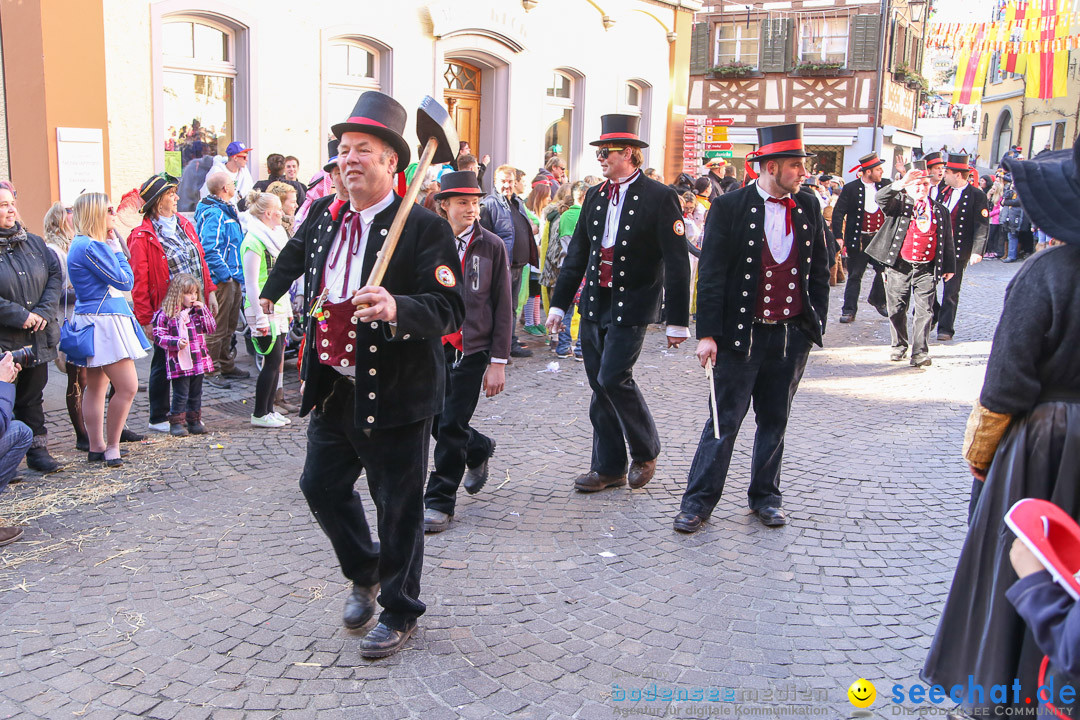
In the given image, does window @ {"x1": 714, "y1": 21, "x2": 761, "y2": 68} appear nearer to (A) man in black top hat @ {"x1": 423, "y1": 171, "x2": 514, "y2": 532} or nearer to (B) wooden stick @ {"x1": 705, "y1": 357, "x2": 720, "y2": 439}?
(A) man in black top hat @ {"x1": 423, "y1": 171, "x2": 514, "y2": 532}

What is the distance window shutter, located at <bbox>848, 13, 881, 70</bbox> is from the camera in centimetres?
3088

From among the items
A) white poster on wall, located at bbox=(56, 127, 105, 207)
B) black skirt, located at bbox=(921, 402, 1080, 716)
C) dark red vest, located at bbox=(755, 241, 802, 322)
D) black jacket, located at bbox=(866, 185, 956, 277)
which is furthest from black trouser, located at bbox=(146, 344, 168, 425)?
black jacket, located at bbox=(866, 185, 956, 277)

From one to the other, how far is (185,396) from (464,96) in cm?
944

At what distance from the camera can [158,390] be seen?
6898 mm

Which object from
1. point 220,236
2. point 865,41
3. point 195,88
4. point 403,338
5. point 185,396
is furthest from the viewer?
point 865,41

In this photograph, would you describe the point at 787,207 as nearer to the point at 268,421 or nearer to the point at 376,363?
the point at 376,363

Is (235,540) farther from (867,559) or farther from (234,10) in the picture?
(234,10)

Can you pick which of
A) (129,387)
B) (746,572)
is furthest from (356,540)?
(129,387)

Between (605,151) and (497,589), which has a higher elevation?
(605,151)

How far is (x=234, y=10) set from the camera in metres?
10.9

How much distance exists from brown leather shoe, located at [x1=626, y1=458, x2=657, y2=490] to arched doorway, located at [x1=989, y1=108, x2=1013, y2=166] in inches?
1521

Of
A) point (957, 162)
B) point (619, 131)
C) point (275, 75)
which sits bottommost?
point (619, 131)

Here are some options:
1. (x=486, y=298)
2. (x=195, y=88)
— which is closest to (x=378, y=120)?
(x=486, y=298)

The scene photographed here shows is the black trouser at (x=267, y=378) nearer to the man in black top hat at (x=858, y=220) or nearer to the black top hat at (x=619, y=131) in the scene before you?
the black top hat at (x=619, y=131)
